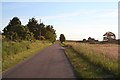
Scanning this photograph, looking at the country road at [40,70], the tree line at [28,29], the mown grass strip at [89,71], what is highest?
the tree line at [28,29]

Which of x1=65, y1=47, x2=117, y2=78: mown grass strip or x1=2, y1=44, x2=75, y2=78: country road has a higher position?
x1=65, y1=47, x2=117, y2=78: mown grass strip

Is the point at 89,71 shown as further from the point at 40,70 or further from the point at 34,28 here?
the point at 34,28

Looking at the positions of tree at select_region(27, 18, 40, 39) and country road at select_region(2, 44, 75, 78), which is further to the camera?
tree at select_region(27, 18, 40, 39)

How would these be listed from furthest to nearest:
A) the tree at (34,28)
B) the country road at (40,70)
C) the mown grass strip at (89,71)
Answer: the tree at (34,28)
the country road at (40,70)
the mown grass strip at (89,71)

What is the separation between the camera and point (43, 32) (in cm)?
12575

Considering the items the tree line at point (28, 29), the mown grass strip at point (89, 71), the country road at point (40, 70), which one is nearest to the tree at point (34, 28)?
the tree line at point (28, 29)

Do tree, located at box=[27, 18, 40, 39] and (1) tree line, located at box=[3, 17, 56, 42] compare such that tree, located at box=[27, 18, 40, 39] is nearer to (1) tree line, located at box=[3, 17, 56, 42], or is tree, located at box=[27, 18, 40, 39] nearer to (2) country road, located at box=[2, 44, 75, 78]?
(1) tree line, located at box=[3, 17, 56, 42]

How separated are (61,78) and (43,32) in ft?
370

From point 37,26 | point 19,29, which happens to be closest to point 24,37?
point 19,29

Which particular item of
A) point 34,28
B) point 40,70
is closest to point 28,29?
point 34,28

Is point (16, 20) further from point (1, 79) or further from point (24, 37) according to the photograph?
point (1, 79)

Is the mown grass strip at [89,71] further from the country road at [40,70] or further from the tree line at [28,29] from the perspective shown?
the tree line at [28,29]

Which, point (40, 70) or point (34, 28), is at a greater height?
point (34, 28)

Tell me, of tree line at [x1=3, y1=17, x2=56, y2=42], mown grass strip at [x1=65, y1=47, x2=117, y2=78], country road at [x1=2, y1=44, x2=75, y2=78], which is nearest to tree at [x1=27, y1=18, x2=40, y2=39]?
tree line at [x1=3, y1=17, x2=56, y2=42]
